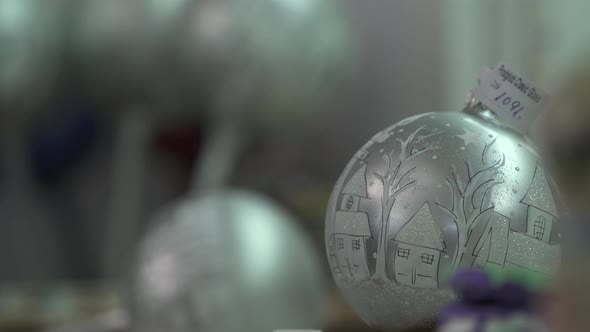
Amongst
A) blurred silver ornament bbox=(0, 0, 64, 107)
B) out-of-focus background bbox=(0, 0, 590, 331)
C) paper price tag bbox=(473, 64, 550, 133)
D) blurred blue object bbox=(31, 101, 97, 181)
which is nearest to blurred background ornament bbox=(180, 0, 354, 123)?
out-of-focus background bbox=(0, 0, 590, 331)

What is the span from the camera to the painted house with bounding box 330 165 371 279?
39 cm

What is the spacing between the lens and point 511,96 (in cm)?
41

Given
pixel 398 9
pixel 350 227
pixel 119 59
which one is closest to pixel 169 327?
pixel 119 59

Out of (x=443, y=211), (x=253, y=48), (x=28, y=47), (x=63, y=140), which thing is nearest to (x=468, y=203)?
(x=443, y=211)

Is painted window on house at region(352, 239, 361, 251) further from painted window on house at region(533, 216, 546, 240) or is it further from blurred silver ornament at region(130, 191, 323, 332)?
blurred silver ornament at region(130, 191, 323, 332)

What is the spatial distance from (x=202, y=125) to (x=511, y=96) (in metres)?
1.43

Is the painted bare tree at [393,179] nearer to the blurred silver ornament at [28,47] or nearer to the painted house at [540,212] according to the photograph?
the painted house at [540,212]

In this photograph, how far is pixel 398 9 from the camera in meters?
2.21

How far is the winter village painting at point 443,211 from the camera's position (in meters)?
0.37

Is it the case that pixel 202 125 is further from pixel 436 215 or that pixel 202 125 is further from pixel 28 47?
pixel 436 215

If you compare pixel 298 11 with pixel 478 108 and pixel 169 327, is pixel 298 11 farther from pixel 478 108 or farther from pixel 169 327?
pixel 478 108

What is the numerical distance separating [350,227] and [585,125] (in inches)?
3.9

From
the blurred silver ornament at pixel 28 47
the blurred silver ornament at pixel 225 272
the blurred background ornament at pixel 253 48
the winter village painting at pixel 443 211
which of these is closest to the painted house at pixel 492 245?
the winter village painting at pixel 443 211

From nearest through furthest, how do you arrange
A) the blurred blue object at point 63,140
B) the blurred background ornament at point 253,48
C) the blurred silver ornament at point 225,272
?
the blurred silver ornament at point 225,272
the blurred background ornament at point 253,48
the blurred blue object at point 63,140
